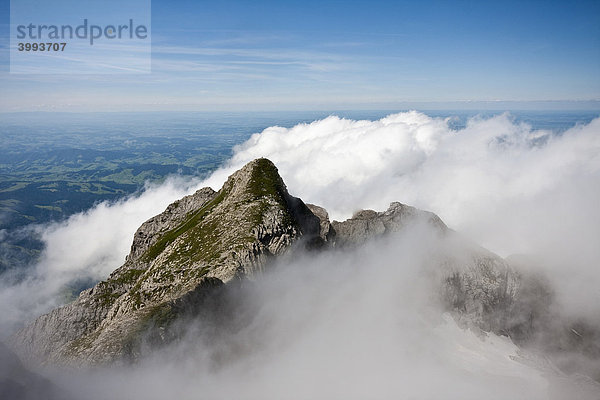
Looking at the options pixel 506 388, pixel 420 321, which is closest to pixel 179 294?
pixel 420 321

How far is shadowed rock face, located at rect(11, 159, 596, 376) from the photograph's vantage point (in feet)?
178

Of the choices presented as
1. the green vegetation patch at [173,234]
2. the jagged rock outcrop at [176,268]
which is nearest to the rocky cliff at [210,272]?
the jagged rock outcrop at [176,268]

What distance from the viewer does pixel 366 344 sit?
10369 centimetres

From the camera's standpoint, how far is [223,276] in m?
60.0

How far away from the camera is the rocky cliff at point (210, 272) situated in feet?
177

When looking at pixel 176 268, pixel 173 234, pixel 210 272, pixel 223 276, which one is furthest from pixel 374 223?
pixel 176 268

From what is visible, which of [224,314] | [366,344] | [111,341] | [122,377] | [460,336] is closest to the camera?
[122,377]

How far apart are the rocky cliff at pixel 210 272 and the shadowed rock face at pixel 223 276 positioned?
0.81ft

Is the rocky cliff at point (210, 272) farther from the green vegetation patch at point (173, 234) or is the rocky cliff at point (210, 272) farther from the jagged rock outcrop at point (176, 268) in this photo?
the green vegetation patch at point (173, 234)

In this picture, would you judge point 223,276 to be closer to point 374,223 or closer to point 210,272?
point 210,272

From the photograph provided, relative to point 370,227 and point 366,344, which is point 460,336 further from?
point 370,227

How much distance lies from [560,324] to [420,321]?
54095mm

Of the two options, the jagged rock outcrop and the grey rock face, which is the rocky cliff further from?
the grey rock face

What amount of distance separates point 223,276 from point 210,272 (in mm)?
2903
